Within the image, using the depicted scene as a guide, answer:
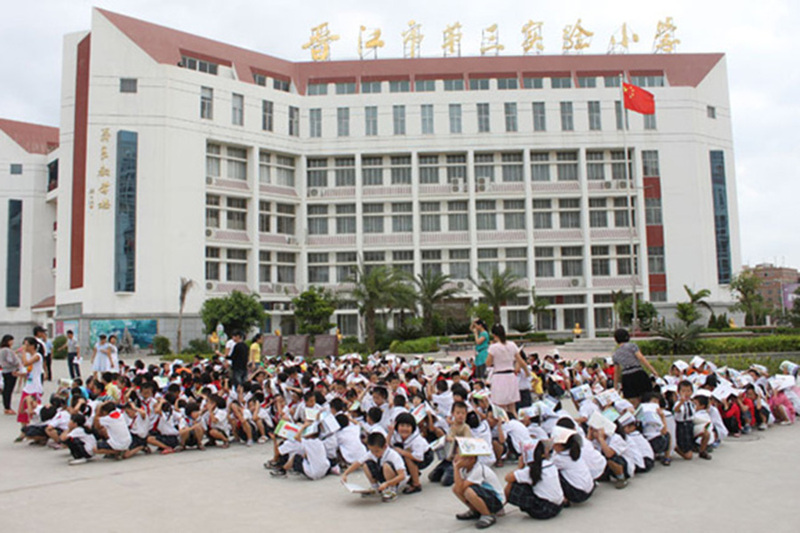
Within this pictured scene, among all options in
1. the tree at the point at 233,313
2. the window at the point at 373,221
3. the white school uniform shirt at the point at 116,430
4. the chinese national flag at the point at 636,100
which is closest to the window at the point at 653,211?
the chinese national flag at the point at 636,100

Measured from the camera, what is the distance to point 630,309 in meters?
35.1

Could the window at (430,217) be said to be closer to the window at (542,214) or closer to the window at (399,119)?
the window at (399,119)

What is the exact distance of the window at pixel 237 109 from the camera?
40594 mm

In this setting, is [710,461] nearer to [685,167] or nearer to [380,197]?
[380,197]

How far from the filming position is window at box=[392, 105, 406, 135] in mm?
43500

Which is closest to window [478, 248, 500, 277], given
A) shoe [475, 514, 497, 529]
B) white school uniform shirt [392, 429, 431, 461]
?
white school uniform shirt [392, 429, 431, 461]

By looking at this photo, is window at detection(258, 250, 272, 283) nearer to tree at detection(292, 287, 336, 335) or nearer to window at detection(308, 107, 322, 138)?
window at detection(308, 107, 322, 138)

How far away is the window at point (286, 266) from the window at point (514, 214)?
47.5 feet

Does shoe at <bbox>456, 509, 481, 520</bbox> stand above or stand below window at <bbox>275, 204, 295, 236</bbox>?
below

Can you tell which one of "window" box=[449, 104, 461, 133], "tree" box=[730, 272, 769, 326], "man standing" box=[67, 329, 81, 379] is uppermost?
"window" box=[449, 104, 461, 133]

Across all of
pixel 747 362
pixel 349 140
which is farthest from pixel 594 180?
pixel 747 362

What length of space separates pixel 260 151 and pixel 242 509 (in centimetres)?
3827

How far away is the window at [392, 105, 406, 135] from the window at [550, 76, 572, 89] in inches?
412

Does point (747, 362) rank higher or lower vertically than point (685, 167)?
lower
